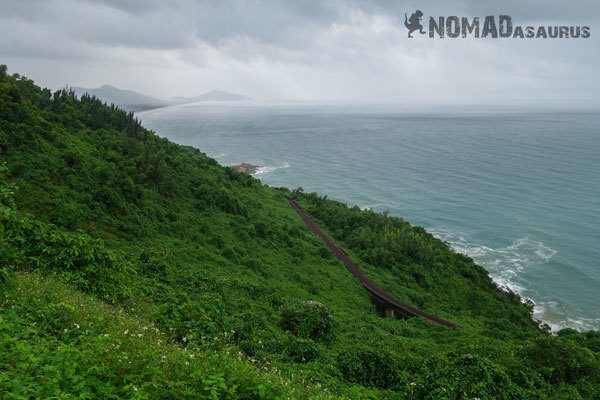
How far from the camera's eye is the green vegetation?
354 inches

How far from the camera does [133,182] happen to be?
35000 mm

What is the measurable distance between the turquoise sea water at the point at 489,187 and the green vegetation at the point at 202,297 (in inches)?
419

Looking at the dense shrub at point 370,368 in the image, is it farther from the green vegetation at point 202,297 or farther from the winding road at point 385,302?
the winding road at point 385,302

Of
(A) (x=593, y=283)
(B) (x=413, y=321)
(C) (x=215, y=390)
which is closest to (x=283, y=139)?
(A) (x=593, y=283)

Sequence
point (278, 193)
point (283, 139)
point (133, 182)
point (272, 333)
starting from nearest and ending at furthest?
point (272, 333), point (133, 182), point (278, 193), point (283, 139)

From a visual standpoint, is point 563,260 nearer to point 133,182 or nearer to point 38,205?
point 133,182

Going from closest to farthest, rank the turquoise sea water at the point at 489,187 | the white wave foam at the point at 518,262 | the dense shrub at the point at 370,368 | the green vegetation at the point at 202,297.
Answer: the green vegetation at the point at 202,297 → the dense shrub at the point at 370,368 → the white wave foam at the point at 518,262 → the turquoise sea water at the point at 489,187

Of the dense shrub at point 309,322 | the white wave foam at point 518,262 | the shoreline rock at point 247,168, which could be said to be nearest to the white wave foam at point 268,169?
the shoreline rock at point 247,168

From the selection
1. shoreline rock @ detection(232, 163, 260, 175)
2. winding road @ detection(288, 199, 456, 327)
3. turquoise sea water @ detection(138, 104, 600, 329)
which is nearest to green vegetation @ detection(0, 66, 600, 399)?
winding road @ detection(288, 199, 456, 327)

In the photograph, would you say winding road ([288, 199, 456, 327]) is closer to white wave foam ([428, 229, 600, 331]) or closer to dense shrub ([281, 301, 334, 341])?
dense shrub ([281, 301, 334, 341])

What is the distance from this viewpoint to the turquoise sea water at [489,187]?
2005 inches

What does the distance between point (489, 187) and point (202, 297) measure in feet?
256

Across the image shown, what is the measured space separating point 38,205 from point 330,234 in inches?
1308

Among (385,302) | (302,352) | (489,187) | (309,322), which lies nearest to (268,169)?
(489,187)
